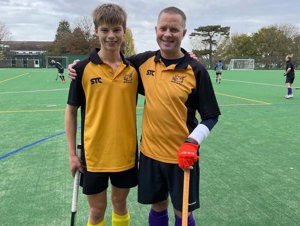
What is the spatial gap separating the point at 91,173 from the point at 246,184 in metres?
2.32

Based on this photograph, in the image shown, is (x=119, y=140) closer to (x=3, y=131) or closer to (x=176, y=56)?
(x=176, y=56)

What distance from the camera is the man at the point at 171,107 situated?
2398mm

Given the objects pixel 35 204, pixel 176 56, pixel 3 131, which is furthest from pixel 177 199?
pixel 3 131

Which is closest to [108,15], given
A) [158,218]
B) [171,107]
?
[171,107]

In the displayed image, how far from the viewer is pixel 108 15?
2.36m

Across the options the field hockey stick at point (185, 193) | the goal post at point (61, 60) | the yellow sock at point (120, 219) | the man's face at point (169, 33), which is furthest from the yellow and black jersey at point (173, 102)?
the goal post at point (61, 60)

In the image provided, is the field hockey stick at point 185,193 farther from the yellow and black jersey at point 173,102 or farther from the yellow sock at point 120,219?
the yellow sock at point 120,219

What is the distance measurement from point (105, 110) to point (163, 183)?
68 cm

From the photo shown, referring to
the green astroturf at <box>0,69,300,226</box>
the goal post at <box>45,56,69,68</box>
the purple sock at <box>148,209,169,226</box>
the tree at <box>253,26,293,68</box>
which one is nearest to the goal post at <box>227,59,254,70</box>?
the tree at <box>253,26,293,68</box>

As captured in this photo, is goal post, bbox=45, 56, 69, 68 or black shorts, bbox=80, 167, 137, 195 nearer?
black shorts, bbox=80, 167, 137, 195

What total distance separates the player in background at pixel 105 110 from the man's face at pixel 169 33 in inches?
10.2

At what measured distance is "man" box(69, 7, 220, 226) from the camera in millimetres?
2398

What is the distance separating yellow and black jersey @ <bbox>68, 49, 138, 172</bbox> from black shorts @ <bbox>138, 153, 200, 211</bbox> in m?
0.15

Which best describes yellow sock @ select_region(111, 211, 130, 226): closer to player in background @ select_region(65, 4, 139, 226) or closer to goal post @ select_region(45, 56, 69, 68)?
player in background @ select_region(65, 4, 139, 226)
